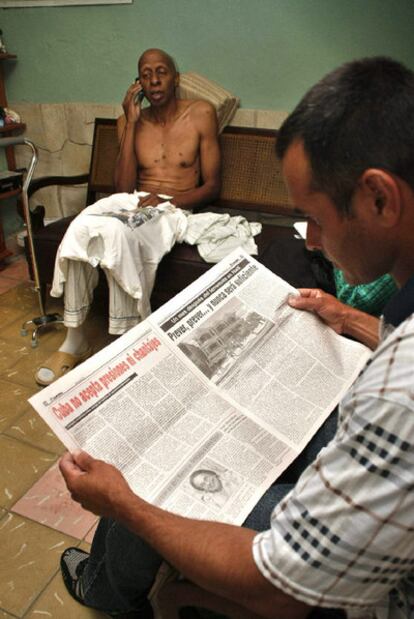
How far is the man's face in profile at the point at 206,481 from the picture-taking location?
701mm

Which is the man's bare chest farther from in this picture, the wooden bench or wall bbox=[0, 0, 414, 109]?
wall bbox=[0, 0, 414, 109]

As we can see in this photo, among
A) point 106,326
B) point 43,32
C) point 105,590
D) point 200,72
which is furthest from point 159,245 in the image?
point 43,32

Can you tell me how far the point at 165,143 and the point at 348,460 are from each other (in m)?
2.12

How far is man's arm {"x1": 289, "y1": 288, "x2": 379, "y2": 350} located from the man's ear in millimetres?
484

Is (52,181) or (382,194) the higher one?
(382,194)

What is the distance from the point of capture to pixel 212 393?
0.83 meters

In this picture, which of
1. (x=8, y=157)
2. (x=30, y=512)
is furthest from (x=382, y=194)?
(x=8, y=157)

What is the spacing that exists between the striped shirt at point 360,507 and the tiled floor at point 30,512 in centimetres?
83

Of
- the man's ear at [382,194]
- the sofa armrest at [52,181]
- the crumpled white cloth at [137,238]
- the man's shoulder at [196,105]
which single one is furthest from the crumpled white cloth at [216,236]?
the man's ear at [382,194]

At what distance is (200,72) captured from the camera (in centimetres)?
238

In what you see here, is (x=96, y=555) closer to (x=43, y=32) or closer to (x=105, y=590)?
(x=105, y=590)

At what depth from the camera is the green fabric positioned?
3.41ft

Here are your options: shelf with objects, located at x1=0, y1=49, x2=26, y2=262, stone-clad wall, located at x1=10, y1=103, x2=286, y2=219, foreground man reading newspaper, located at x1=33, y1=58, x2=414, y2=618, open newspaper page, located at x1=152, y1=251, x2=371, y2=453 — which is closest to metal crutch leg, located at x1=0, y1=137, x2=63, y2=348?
shelf with objects, located at x1=0, y1=49, x2=26, y2=262

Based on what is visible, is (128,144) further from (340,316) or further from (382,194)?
(382,194)
